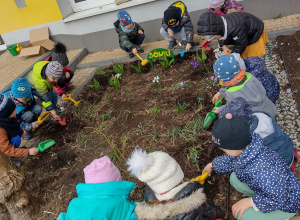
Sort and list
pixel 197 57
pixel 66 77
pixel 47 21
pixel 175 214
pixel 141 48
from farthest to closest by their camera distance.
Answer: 1. pixel 47 21
2. pixel 141 48
3. pixel 66 77
4. pixel 197 57
5. pixel 175 214

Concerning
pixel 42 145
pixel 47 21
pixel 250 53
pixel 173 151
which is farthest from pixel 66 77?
→ pixel 250 53

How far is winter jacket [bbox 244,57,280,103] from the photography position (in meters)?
2.42

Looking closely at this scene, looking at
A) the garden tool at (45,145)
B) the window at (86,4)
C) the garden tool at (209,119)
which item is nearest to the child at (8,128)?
the garden tool at (45,145)

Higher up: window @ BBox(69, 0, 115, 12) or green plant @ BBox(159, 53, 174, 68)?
A: window @ BBox(69, 0, 115, 12)

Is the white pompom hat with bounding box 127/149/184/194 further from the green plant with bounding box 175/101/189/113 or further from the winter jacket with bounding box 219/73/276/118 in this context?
the green plant with bounding box 175/101/189/113

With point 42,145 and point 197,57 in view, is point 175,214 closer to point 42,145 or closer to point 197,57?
point 42,145

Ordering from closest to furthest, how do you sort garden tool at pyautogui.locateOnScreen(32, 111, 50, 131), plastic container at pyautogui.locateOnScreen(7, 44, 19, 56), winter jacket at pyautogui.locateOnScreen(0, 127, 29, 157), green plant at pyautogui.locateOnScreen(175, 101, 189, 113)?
winter jacket at pyautogui.locateOnScreen(0, 127, 29, 157), green plant at pyautogui.locateOnScreen(175, 101, 189, 113), garden tool at pyautogui.locateOnScreen(32, 111, 50, 131), plastic container at pyautogui.locateOnScreen(7, 44, 19, 56)

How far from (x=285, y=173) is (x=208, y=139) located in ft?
3.99

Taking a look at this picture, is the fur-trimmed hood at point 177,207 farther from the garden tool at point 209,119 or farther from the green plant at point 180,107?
the green plant at point 180,107

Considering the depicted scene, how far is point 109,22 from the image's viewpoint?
5.11m

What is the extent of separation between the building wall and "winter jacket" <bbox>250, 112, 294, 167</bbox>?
329 cm

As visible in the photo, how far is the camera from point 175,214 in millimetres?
1449

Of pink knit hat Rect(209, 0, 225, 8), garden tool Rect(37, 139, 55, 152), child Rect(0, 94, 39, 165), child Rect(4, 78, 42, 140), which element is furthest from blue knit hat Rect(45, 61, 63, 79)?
pink knit hat Rect(209, 0, 225, 8)

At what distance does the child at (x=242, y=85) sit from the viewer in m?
2.15
